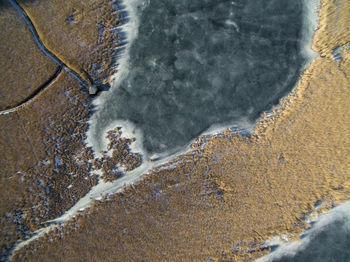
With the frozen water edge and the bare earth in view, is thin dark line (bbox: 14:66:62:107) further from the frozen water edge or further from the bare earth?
the frozen water edge

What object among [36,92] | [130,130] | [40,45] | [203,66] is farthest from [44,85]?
[203,66]

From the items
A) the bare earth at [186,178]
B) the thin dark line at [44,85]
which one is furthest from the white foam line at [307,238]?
the thin dark line at [44,85]

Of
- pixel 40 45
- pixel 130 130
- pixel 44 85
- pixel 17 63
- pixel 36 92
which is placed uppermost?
pixel 40 45

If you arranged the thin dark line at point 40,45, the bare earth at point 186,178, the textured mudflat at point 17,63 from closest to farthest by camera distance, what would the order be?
1. the bare earth at point 186,178
2. the textured mudflat at point 17,63
3. the thin dark line at point 40,45

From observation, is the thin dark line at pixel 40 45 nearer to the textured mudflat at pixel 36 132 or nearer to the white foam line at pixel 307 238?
the textured mudflat at pixel 36 132

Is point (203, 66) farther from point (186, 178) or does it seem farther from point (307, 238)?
point (307, 238)

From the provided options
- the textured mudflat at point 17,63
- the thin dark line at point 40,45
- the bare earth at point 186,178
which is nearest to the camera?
the bare earth at point 186,178
